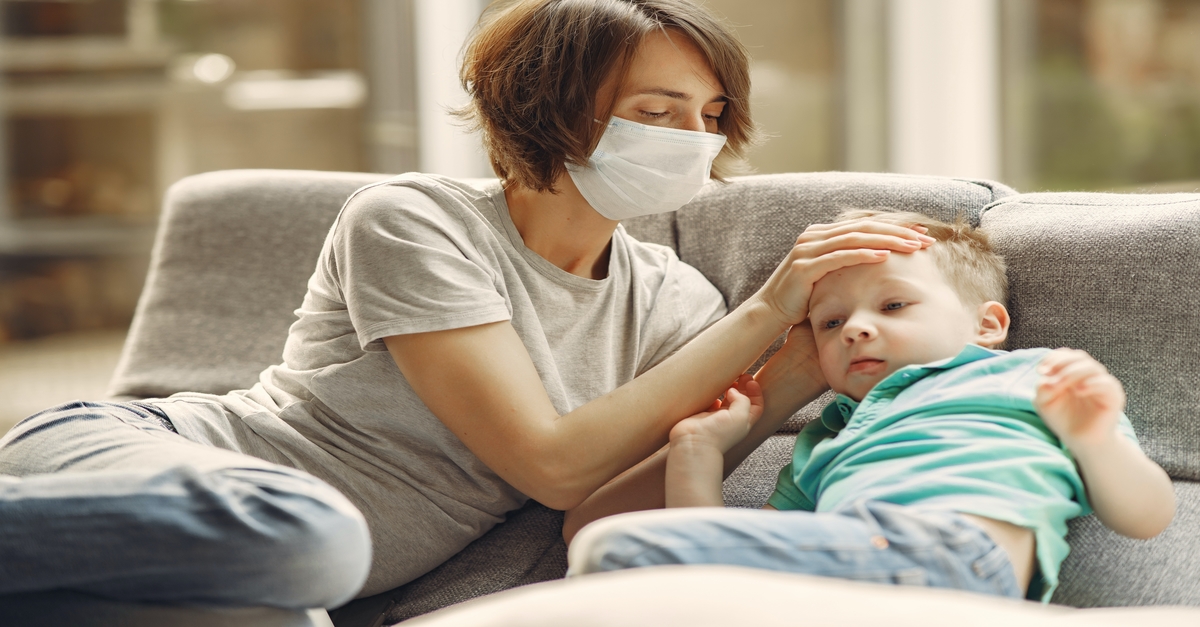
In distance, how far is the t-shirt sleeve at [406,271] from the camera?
1.18 meters

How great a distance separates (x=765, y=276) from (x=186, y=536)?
931mm

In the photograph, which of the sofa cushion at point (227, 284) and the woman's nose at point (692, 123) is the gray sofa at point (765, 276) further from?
the woman's nose at point (692, 123)

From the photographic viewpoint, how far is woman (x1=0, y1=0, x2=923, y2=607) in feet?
3.88

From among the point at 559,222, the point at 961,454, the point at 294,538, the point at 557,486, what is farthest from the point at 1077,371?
the point at 294,538

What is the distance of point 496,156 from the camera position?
146 cm

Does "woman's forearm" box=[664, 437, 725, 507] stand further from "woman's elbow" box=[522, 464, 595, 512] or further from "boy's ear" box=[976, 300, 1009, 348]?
"boy's ear" box=[976, 300, 1009, 348]

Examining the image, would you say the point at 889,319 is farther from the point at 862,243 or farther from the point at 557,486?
the point at 557,486

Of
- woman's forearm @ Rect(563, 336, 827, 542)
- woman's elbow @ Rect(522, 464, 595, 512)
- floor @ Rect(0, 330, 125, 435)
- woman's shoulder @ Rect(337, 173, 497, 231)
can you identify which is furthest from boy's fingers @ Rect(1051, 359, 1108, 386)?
floor @ Rect(0, 330, 125, 435)

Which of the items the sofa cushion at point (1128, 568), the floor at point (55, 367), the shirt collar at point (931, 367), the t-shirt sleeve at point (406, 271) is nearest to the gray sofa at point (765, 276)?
the sofa cushion at point (1128, 568)

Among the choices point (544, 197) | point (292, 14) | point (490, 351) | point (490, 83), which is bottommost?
point (490, 351)

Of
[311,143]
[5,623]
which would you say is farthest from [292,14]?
[5,623]

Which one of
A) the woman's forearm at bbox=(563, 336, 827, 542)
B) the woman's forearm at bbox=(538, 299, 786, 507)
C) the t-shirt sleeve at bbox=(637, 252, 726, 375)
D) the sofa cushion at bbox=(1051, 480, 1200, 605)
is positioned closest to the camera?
the sofa cushion at bbox=(1051, 480, 1200, 605)

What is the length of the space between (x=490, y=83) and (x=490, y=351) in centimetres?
44

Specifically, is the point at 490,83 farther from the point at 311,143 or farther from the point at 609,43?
the point at 311,143
